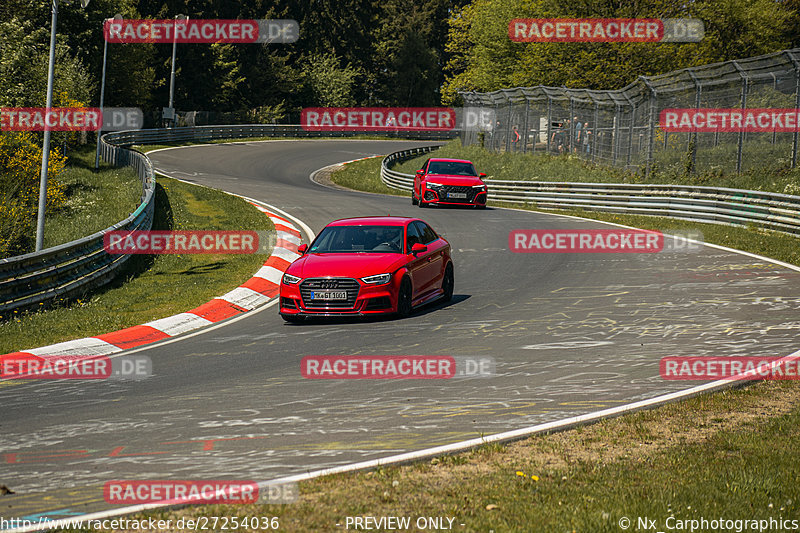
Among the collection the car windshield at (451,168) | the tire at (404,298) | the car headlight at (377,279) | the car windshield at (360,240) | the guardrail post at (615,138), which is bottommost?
the tire at (404,298)

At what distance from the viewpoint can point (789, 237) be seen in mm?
20312

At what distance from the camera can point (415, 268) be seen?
512 inches

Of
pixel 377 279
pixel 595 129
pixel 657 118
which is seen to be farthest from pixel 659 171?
pixel 377 279

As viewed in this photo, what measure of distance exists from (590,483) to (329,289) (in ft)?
22.6

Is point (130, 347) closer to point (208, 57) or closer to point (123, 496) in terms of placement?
point (123, 496)

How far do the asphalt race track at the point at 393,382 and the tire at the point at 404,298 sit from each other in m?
0.17

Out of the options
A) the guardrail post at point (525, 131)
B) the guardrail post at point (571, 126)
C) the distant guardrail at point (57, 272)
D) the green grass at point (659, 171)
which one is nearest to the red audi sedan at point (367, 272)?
the distant guardrail at point (57, 272)

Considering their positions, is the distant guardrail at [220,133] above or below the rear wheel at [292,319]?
above

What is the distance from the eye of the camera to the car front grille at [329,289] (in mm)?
12188

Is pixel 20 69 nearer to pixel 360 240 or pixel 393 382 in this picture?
pixel 360 240

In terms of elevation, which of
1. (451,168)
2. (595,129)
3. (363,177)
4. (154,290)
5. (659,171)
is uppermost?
(595,129)

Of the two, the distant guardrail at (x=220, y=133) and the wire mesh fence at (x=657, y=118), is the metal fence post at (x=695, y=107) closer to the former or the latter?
the wire mesh fence at (x=657, y=118)

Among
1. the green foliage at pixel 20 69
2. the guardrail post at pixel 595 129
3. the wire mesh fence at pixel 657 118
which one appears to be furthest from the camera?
the green foliage at pixel 20 69

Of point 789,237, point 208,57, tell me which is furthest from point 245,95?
point 789,237
